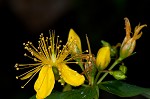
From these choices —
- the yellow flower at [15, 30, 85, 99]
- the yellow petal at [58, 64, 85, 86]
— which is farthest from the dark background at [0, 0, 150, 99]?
the yellow petal at [58, 64, 85, 86]

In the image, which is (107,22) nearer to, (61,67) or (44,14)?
(44,14)

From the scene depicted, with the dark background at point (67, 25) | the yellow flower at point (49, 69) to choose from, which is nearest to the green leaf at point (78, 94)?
the yellow flower at point (49, 69)

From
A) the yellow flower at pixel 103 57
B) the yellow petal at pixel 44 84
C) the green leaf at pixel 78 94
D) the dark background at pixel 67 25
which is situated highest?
the dark background at pixel 67 25

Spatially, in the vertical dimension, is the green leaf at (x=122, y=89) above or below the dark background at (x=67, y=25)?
below

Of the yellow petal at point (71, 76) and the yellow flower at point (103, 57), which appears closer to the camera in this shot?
the yellow petal at point (71, 76)

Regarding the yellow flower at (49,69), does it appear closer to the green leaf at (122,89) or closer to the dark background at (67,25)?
the green leaf at (122,89)

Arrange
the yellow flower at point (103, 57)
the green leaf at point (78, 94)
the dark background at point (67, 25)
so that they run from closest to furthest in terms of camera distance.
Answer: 1. the green leaf at point (78, 94)
2. the yellow flower at point (103, 57)
3. the dark background at point (67, 25)

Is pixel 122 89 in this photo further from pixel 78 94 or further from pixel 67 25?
pixel 67 25

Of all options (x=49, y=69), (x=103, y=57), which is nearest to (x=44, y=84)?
(x=49, y=69)
